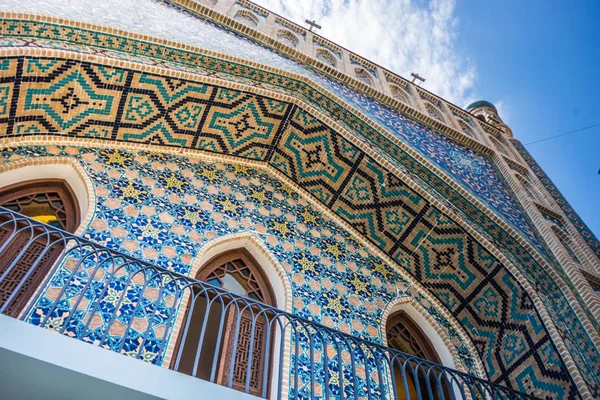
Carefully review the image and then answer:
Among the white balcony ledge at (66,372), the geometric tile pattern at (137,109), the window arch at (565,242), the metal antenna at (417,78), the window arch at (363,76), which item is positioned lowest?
the white balcony ledge at (66,372)

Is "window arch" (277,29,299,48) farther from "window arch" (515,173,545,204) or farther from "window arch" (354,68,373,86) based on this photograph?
"window arch" (515,173,545,204)

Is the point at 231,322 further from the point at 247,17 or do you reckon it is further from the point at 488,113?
the point at 488,113

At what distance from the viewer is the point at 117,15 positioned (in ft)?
16.1

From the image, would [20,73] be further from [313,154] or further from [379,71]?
[379,71]

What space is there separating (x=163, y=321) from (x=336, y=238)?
2203mm

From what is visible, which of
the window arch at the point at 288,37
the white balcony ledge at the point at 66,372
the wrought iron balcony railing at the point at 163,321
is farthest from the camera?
the window arch at the point at 288,37

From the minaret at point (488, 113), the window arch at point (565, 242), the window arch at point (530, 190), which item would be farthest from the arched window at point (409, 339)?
the minaret at point (488, 113)

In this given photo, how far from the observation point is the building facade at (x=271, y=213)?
162 inches

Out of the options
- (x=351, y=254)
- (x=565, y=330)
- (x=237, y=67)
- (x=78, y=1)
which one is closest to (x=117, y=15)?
(x=78, y=1)

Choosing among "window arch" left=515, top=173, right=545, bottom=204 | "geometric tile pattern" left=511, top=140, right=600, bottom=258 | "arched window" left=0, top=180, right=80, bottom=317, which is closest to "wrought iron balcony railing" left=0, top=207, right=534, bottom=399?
"arched window" left=0, top=180, right=80, bottom=317

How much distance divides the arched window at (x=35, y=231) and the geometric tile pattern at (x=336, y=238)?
0.25 meters

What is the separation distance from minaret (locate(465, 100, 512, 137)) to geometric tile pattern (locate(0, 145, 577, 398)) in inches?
120

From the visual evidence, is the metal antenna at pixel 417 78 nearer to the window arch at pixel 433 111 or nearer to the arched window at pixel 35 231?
the window arch at pixel 433 111

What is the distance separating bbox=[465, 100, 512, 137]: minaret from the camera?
7.76 metres
